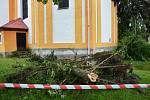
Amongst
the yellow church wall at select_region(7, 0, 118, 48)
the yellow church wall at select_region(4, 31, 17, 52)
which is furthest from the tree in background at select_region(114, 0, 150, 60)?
the yellow church wall at select_region(4, 31, 17, 52)

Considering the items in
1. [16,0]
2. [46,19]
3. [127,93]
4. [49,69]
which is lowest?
[127,93]

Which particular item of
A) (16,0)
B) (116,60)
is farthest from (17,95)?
(16,0)

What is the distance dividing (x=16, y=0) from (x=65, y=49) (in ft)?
30.3

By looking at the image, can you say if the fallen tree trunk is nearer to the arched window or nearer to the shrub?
the shrub

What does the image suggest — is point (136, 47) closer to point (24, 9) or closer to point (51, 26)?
point (51, 26)

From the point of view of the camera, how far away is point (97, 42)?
2709 cm

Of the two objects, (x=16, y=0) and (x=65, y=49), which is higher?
(x=16, y=0)

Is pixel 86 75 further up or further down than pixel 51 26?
further down

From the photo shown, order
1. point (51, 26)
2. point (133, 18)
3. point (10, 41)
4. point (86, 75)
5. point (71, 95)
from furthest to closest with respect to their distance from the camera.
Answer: point (133, 18) < point (10, 41) < point (51, 26) < point (86, 75) < point (71, 95)

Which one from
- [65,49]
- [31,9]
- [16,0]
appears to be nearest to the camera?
[65,49]

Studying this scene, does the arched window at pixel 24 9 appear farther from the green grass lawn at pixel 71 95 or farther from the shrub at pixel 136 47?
the green grass lawn at pixel 71 95

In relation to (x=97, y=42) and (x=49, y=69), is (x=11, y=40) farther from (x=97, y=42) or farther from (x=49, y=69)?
(x=49, y=69)

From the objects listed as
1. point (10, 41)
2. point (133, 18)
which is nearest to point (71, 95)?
point (10, 41)

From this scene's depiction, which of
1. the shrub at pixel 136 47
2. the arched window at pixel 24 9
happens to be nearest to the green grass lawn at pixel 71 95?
the shrub at pixel 136 47
